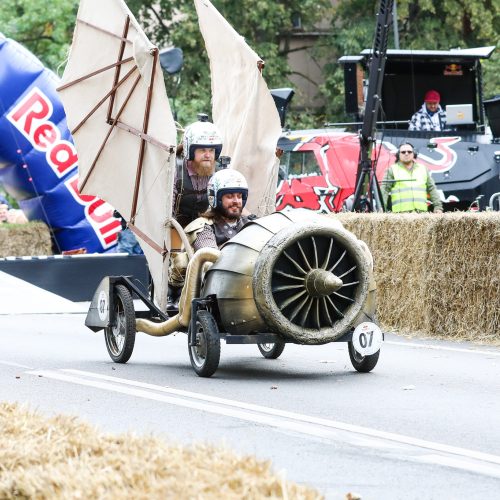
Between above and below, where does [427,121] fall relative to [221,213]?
above

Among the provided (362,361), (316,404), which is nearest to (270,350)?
(362,361)

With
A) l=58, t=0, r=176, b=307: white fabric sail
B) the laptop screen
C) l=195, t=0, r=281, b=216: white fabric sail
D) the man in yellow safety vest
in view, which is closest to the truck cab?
the laptop screen

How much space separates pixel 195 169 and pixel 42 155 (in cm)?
1032

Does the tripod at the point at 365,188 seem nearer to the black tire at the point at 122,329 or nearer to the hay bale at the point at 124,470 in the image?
the black tire at the point at 122,329

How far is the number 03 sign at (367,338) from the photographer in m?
10.7

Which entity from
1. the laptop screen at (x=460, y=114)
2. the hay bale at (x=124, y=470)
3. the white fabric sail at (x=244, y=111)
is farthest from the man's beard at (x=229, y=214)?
the laptop screen at (x=460, y=114)

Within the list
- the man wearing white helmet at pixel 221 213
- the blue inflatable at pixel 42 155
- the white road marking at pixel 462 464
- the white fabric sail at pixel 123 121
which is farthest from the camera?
the blue inflatable at pixel 42 155

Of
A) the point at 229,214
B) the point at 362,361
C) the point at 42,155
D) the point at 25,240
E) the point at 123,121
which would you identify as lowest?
the point at 362,361

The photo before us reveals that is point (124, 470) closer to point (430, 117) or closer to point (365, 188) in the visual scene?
point (365, 188)

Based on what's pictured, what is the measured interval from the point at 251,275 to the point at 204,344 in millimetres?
688

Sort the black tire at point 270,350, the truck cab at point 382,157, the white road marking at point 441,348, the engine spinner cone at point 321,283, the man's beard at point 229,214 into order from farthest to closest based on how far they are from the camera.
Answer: the truck cab at point 382,157
the white road marking at point 441,348
the black tire at point 270,350
the man's beard at point 229,214
the engine spinner cone at point 321,283

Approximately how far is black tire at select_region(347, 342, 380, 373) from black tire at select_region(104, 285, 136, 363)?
1.80m

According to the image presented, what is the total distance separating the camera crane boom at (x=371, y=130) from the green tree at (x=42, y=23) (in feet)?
58.1

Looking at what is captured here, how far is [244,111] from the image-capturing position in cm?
1354
